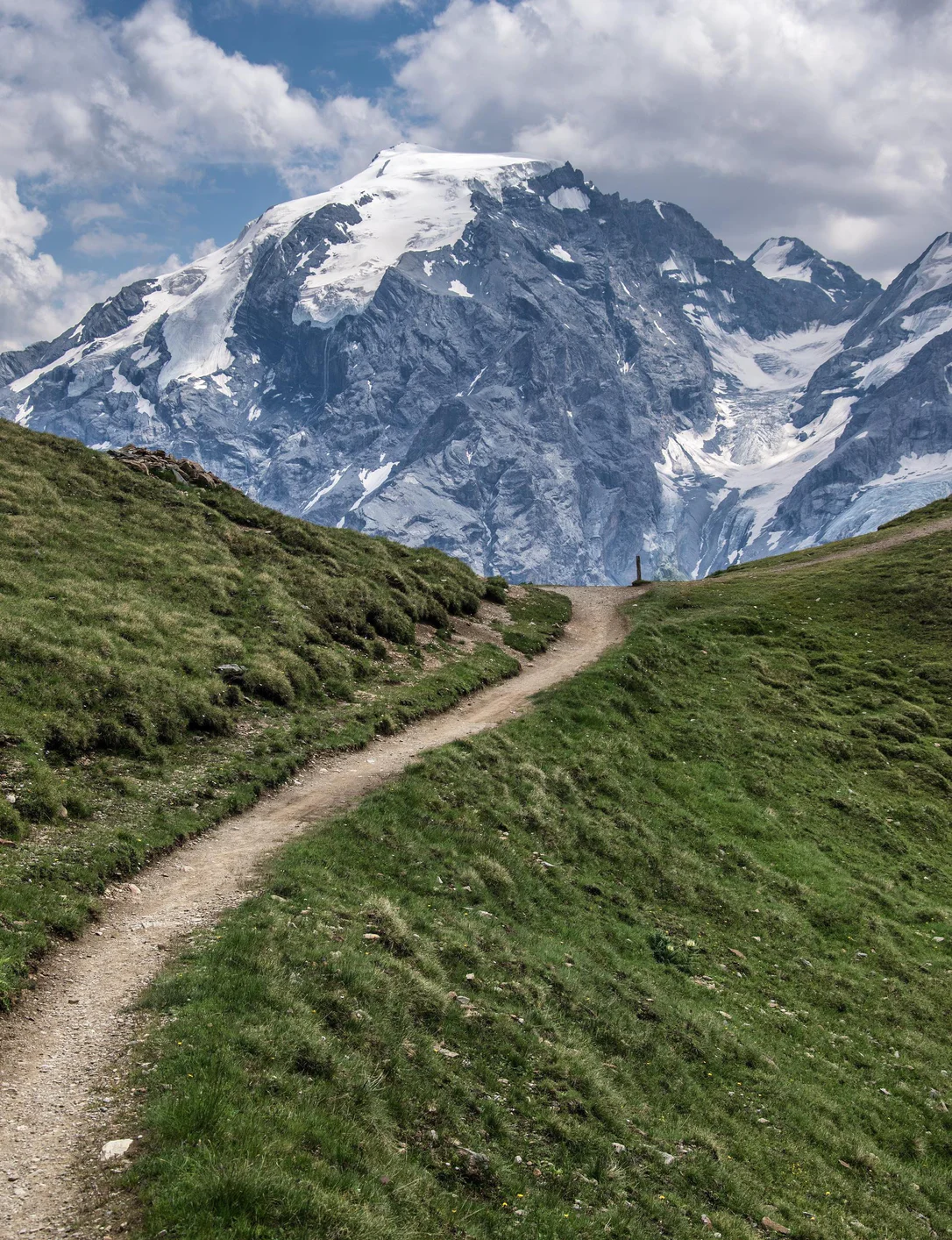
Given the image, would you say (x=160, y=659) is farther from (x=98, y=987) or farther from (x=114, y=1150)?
(x=114, y=1150)

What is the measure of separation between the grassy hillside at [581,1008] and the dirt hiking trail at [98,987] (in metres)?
0.74

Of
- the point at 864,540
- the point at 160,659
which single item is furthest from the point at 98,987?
the point at 864,540

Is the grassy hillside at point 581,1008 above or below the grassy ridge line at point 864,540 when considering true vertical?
below

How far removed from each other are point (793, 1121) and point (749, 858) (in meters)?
11.7

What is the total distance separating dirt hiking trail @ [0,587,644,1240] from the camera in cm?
957

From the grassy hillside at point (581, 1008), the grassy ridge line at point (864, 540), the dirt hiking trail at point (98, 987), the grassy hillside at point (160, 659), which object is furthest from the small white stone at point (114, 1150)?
the grassy ridge line at point (864, 540)

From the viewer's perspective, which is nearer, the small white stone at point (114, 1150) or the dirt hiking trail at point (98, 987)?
the dirt hiking trail at point (98, 987)

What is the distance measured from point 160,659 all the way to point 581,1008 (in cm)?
1709

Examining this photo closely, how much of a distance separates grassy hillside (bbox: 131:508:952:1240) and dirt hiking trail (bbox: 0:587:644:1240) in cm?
74

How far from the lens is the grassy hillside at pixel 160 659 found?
18.5 meters

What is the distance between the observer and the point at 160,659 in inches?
1054

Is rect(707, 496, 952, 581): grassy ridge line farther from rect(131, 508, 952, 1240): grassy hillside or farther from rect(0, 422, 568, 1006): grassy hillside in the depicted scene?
rect(131, 508, 952, 1240): grassy hillside

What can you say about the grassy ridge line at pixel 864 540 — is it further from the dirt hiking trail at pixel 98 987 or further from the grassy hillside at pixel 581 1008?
the dirt hiking trail at pixel 98 987

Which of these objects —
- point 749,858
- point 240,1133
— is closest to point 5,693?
point 240,1133
